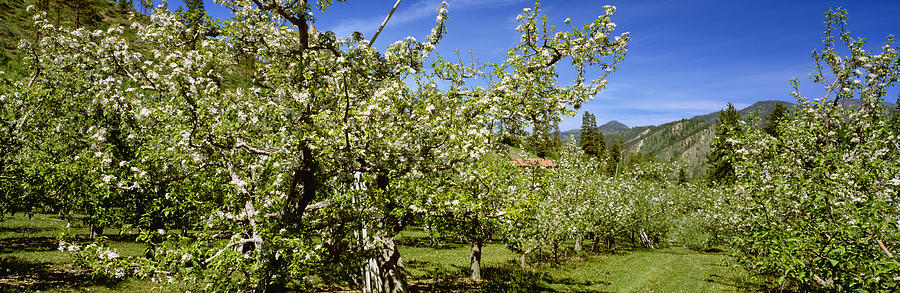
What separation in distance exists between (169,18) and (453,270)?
1967 centimetres

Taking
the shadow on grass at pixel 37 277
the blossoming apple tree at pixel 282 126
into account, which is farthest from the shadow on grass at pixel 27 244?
the blossoming apple tree at pixel 282 126

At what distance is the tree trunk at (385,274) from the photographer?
12.3 metres

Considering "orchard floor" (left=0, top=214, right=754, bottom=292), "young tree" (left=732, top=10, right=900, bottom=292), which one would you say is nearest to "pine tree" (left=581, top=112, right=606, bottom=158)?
"orchard floor" (left=0, top=214, right=754, bottom=292)

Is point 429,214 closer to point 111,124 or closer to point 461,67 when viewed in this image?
point 461,67

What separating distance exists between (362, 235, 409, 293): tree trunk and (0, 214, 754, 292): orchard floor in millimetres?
5649

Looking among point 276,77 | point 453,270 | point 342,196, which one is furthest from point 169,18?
point 453,270

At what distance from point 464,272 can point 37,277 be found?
19411 millimetres

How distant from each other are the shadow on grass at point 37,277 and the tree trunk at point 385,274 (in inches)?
434

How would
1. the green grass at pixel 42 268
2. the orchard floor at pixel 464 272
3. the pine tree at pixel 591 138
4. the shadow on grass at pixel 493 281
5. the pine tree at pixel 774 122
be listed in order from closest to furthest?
the pine tree at pixel 774 122
the green grass at pixel 42 268
the orchard floor at pixel 464 272
the shadow on grass at pixel 493 281
the pine tree at pixel 591 138

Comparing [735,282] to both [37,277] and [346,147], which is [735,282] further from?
[37,277]

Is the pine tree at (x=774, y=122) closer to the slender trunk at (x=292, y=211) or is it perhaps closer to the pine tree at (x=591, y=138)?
the slender trunk at (x=292, y=211)

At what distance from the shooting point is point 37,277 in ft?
53.0

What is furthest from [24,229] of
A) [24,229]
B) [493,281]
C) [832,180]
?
[832,180]

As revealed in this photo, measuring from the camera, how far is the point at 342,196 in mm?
8211
